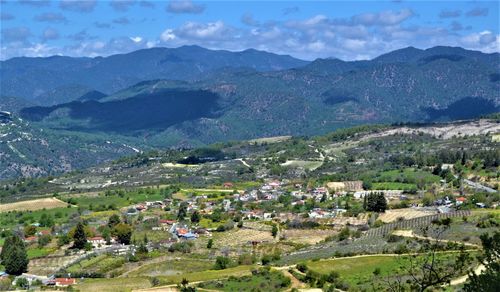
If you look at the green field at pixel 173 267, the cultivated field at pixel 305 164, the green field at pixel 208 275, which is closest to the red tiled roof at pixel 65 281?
the green field at pixel 173 267

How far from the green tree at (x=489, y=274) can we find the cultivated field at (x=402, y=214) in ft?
210

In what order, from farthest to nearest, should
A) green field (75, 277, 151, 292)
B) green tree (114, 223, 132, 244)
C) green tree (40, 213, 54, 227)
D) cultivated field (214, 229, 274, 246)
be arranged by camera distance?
green tree (40, 213, 54, 227) < green tree (114, 223, 132, 244) < cultivated field (214, 229, 274, 246) < green field (75, 277, 151, 292)

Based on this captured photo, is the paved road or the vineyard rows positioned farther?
the paved road

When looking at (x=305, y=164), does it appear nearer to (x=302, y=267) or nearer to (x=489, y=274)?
(x=302, y=267)

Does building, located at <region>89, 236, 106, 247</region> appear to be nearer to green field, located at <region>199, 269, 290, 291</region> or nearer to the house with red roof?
green field, located at <region>199, 269, 290, 291</region>

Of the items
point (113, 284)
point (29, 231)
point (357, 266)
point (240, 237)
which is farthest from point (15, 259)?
point (357, 266)

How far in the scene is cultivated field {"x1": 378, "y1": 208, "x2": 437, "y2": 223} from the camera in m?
96.0

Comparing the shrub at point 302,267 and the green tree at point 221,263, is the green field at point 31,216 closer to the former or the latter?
the green tree at point 221,263

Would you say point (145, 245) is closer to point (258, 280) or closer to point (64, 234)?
point (64, 234)

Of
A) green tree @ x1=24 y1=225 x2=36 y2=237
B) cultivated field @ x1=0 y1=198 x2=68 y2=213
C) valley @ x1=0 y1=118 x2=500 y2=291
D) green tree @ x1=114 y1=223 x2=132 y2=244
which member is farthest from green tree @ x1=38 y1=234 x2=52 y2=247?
cultivated field @ x1=0 y1=198 x2=68 y2=213

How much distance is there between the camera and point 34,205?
134625mm

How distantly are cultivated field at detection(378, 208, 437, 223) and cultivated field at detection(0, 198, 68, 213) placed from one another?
185 feet

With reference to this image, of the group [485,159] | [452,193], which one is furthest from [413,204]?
[485,159]

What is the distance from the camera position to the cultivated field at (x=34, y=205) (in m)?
132
